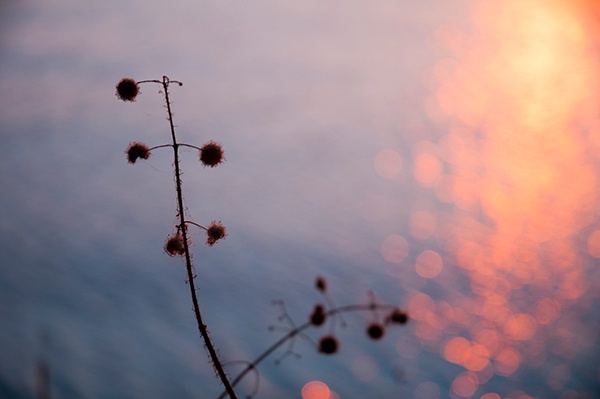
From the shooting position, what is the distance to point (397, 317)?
8.08ft

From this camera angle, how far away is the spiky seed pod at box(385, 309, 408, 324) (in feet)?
7.98

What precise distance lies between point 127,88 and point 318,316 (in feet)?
3.65

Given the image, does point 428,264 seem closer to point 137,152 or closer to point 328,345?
point 328,345

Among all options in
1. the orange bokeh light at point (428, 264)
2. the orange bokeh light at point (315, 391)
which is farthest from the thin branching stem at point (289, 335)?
the orange bokeh light at point (428, 264)

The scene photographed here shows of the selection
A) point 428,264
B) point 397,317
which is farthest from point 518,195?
point 397,317

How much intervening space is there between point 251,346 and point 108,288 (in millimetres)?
4120

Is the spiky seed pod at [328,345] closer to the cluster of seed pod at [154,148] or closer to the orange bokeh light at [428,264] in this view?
the cluster of seed pod at [154,148]

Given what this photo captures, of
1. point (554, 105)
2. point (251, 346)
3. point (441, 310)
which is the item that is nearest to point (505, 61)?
point (554, 105)

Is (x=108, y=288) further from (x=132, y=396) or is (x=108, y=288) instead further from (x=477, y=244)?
(x=477, y=244)

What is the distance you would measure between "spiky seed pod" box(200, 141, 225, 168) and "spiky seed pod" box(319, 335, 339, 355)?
0.77 metres

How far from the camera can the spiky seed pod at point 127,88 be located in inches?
86.1

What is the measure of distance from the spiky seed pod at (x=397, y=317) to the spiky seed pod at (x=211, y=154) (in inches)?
38.1

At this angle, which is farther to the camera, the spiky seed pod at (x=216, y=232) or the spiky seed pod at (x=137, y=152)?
the spiky seed pod at (x=137, y=152)

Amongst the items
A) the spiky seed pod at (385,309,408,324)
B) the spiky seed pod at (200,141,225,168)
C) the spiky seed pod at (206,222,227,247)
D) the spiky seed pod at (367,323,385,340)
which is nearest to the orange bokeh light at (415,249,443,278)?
the spiky seed pod at (385,309,408,324)
